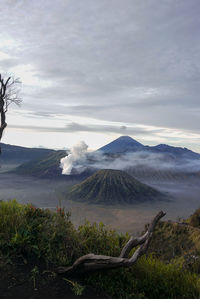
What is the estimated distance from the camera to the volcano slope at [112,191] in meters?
96.0

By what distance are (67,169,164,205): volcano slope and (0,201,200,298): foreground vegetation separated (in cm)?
8658

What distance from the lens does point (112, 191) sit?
100375 mm

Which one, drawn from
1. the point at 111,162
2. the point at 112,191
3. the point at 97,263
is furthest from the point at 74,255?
the point at 111,162

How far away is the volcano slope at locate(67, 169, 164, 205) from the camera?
9600 centimetres

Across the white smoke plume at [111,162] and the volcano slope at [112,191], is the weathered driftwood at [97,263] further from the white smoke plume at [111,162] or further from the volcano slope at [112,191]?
the white smoke plume at [111,162]

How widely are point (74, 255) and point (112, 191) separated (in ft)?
314

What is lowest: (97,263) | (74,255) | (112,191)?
(112,191)

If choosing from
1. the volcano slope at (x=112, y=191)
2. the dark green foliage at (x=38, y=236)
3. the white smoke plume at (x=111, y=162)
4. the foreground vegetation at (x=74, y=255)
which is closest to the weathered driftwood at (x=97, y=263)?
the foreground vegetation at (x=74, y=255)

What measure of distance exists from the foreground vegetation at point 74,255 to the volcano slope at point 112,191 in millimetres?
86584

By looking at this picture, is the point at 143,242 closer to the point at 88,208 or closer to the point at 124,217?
the point at 124,217

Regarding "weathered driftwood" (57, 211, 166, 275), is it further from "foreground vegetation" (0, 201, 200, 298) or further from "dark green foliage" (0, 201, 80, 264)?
"dark green foliage" (0, 201, 80, 264)

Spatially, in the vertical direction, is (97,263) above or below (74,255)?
above

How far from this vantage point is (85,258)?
502 centimetres

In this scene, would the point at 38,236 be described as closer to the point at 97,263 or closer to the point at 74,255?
the point at 74,255
